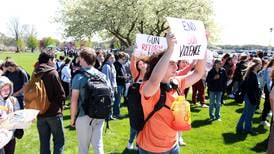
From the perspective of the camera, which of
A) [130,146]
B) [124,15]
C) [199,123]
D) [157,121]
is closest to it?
[157,121]

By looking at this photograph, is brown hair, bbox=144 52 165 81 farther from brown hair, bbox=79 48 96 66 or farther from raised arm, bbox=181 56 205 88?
brown hair, bbox=79 48 96 66

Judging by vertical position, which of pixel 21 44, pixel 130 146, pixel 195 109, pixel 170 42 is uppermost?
pixel 170 42

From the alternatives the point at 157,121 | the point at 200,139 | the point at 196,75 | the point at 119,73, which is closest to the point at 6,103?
the point at 157,121

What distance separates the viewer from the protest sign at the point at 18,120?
4453 mm

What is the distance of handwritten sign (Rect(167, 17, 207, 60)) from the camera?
3857mm

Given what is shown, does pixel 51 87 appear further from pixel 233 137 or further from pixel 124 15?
pixel 124 15

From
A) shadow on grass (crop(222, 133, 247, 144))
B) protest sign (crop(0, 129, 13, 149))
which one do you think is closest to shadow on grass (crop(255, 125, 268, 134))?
shadow on grass (crop(222, 133, 247, 144))

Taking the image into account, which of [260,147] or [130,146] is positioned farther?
[260,147]

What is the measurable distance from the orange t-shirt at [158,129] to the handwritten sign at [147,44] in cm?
434

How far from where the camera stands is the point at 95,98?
561 centimetres

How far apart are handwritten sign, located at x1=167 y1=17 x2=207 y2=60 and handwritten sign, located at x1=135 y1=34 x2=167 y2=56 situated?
150 inches

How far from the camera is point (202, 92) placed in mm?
14211

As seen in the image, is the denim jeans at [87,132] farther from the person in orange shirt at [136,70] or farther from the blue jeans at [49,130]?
the person in orange shirt at [136,70]

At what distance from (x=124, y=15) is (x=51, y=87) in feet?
106
